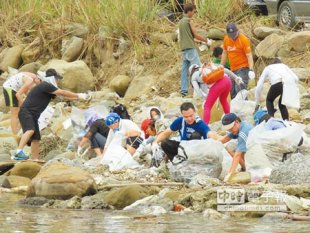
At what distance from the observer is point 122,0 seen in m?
25.9

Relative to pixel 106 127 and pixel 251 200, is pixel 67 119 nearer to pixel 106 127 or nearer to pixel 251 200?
pixel 106 127

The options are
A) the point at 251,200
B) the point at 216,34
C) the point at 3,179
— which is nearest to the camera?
the point at 251,200

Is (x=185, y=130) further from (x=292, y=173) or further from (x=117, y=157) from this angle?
(x=292, y=173)

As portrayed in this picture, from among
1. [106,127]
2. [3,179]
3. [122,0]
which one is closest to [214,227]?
[3,179]

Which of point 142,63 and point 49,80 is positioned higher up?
point 49,80

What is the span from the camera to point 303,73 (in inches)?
840

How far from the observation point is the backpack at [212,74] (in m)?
17.6

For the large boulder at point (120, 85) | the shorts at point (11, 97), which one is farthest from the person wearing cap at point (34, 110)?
the large boulder at point (120, 85)

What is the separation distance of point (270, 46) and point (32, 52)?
284 inches

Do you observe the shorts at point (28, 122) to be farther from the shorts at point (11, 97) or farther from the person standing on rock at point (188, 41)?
the person standing on rock at point (188, 41)

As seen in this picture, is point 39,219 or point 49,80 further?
point 49,80

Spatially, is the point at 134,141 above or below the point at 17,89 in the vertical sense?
above

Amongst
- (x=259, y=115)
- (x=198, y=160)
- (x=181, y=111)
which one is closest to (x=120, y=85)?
(x=259, y=115)

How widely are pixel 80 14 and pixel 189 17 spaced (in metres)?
6.69
